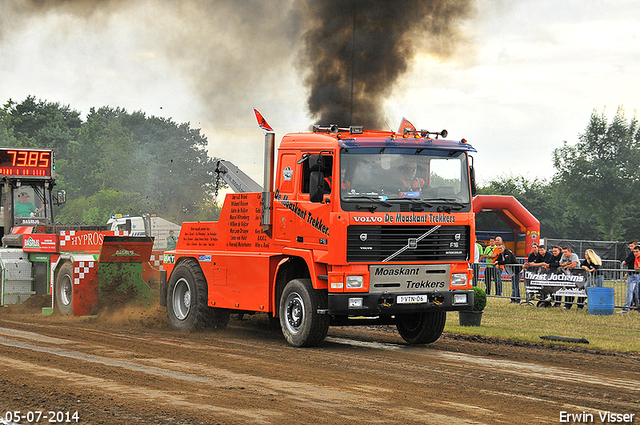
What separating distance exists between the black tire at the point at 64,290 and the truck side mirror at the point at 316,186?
21.5 ft

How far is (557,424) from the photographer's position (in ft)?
20.5

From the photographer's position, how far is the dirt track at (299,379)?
6516mm

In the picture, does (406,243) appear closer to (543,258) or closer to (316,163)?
(316,163)

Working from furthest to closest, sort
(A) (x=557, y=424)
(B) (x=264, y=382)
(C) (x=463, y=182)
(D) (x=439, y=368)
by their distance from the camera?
(C) (x=463, y=182)
(D) (x=439, y=368)
(B) (x=264, y=382)
(A) (x=557, y=424)

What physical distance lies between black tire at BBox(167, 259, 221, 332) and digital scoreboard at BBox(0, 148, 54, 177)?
6953 mm

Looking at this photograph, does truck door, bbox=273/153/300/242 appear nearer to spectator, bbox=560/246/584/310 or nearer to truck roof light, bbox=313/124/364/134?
truck roof light, bbox=313/124/364/134

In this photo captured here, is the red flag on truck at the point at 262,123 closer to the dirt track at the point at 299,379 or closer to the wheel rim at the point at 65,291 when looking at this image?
the dirt track at the point at 299,379

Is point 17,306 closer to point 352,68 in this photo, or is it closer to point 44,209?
point 44,209

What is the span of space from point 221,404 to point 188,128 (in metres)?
52.0

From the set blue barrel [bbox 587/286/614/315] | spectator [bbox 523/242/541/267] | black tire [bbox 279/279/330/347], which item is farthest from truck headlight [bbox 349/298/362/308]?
spectator [bbox 523/242/541/267]

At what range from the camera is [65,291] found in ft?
49.9

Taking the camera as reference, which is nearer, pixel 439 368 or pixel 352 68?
pixel 439 368

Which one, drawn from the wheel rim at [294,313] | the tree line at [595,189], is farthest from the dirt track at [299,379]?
the tree line at [595,189]

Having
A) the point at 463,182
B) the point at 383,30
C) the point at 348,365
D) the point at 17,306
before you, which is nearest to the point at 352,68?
the point at 383,30
